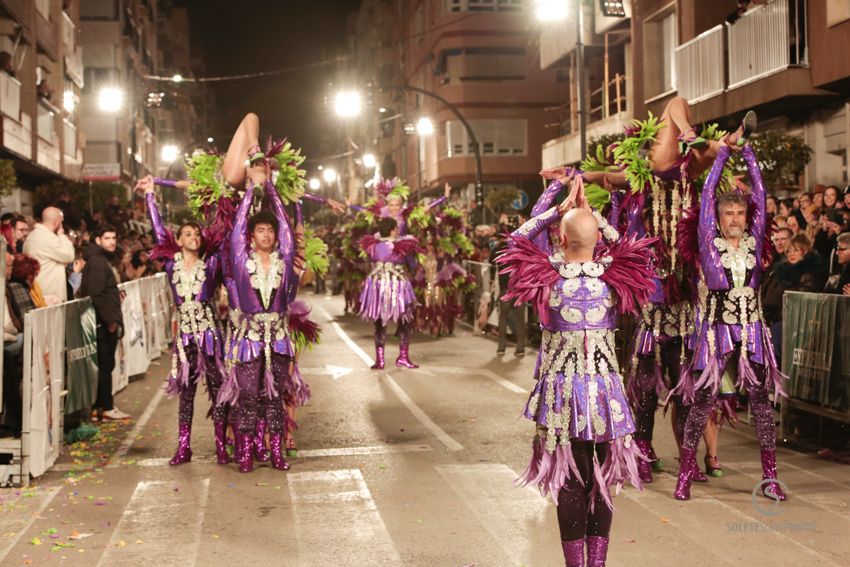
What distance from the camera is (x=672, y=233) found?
8484 mm

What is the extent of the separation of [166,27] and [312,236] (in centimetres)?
9082

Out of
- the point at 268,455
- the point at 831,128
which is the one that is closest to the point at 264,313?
the point at 268,455

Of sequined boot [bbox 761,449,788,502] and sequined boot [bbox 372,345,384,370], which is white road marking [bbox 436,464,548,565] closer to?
sequined boot [bbox 761,449,788,502]

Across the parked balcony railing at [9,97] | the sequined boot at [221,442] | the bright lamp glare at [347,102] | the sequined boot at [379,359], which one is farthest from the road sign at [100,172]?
the sequined boot at [221,442]

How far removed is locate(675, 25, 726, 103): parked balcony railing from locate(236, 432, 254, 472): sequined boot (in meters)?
16.8

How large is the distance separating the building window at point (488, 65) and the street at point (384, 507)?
140 ft

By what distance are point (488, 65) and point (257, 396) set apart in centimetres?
4586

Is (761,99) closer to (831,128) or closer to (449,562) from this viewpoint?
(831,128)

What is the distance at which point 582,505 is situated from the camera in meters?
5.78

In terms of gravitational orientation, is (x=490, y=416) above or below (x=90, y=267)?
below

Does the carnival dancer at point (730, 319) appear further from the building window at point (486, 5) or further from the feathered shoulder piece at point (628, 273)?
the building window at point (486, 5)

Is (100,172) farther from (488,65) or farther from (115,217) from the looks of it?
(488,65)

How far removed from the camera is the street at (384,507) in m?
6.71

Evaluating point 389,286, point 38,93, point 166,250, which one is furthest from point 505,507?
point 38,93
